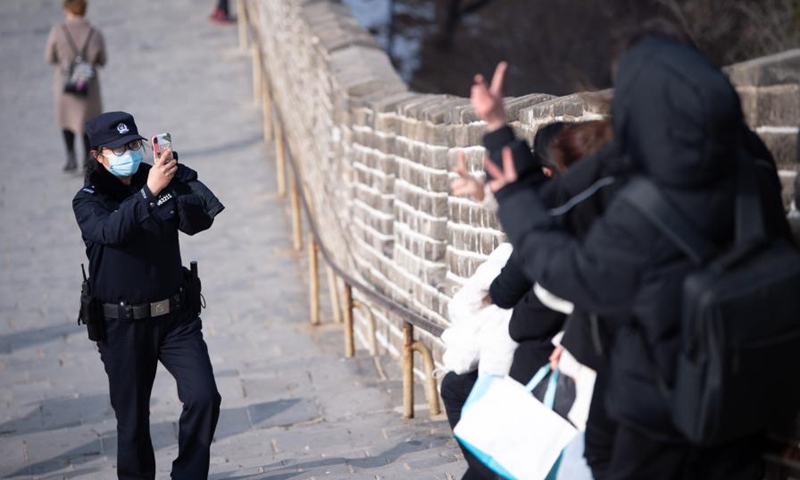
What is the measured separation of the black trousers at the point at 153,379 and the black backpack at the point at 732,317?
2.59 m

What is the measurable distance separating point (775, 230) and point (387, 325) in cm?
524

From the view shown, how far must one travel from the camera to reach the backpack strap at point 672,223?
272 cm

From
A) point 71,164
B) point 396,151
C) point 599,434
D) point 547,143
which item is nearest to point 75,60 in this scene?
point 71,164

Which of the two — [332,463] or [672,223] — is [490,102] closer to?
[672,223]

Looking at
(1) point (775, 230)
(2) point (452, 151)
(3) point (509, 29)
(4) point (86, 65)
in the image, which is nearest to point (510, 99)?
(2) point (452, 151)

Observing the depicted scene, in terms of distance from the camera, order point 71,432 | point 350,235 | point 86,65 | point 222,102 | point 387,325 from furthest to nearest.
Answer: point 222,102
point 86,65
point 350,235
point 387,325
point 71,432

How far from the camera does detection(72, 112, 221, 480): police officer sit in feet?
16.0

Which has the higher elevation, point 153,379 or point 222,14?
point 153,379

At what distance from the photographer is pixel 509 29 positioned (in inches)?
891

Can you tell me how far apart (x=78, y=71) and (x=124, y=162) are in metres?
7.41

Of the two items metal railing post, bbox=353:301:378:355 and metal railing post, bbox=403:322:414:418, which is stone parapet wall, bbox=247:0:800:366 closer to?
metal railing post, bbox=353:301:378:355

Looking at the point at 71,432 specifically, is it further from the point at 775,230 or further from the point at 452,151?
the point at 775,230

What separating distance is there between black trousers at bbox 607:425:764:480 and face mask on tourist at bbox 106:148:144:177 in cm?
260

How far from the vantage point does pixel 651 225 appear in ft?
9.02
